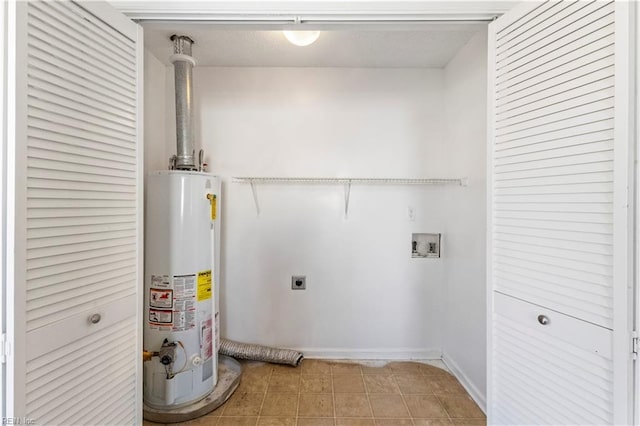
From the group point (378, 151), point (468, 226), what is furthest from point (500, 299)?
point (378, 151)

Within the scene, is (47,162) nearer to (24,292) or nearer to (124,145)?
(124,145)

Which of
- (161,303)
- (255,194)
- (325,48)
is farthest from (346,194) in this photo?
(161,303)

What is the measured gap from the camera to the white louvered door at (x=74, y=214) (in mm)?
718

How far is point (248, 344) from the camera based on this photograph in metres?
2.02

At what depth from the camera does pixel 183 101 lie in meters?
1.72

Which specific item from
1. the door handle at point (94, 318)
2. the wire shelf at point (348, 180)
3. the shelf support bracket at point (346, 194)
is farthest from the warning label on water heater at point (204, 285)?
the shelf support bracket at point (346, 194)

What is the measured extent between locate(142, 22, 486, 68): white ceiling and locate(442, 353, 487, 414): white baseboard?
7.47 feet

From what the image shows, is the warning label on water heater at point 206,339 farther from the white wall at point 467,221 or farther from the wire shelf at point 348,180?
the white wall at point 467,221

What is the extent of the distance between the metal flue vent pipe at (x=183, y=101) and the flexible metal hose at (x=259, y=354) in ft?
4.58

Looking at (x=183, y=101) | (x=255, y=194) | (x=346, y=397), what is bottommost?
(x=346, y=397)

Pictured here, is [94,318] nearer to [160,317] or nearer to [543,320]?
[160,317]

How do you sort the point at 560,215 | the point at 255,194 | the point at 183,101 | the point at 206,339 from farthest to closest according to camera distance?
1. the point at 255,194
2. the point at 183,101
3. the point at 206,339
4. the point at 560,215

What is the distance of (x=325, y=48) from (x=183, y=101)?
1.07 metres

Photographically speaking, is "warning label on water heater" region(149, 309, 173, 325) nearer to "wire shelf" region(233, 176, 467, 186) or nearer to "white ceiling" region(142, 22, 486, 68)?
"wire shelf" region(233, 176, 467, 186)
